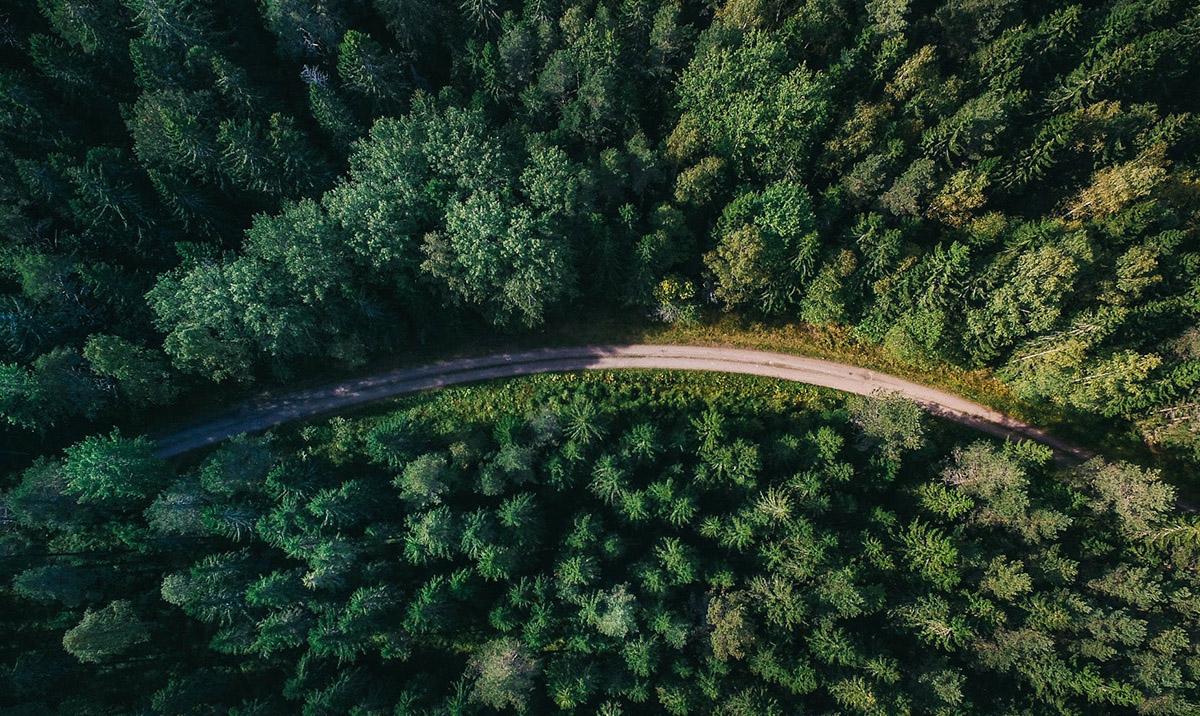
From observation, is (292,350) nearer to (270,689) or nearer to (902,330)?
(270,689)

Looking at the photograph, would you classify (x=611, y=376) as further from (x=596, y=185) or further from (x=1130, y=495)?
(x=1130, y=495)

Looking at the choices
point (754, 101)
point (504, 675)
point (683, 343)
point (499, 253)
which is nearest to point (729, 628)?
point (504, 675)

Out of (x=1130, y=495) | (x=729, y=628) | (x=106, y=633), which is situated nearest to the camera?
(x=729, y=628)

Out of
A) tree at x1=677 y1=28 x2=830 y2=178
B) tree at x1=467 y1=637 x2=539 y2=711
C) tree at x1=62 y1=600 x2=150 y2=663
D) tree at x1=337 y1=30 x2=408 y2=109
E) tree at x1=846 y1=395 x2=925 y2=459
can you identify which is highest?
tree at x1=337 y1=30 x2=408 y2=109

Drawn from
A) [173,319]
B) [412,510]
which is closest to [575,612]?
[412,510]

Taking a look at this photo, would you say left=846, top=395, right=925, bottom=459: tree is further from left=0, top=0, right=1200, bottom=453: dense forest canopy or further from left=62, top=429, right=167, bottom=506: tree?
left=62, top=429, right=167, bottom=506: tree

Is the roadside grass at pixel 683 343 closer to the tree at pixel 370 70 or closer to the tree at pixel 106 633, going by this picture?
the tree at pixel 106 633

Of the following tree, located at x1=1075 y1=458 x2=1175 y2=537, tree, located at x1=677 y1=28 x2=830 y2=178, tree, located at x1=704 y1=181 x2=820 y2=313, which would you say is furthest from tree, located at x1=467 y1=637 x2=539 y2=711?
tree, located at x1=1075 y1=458 x2=1175 y2=537
